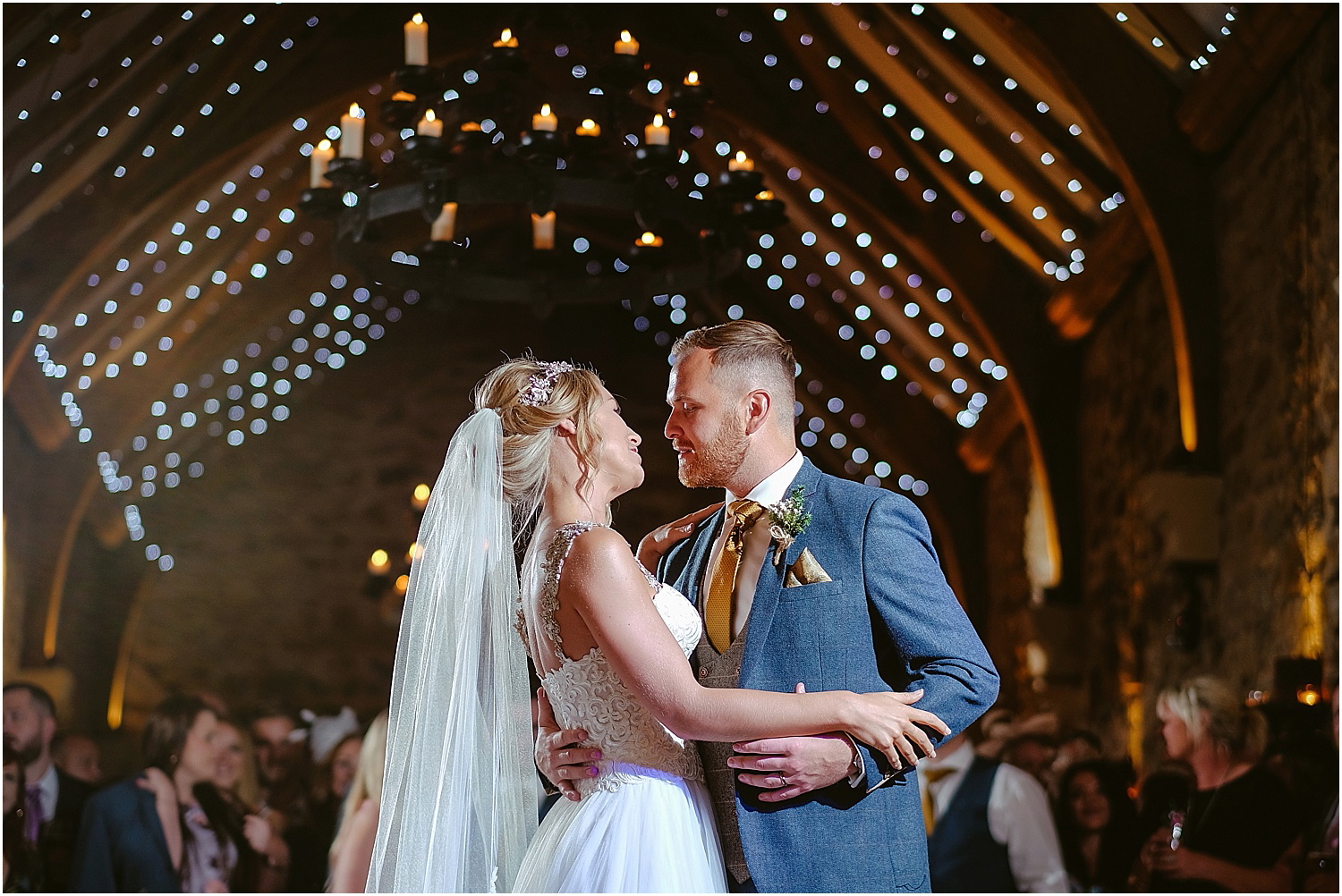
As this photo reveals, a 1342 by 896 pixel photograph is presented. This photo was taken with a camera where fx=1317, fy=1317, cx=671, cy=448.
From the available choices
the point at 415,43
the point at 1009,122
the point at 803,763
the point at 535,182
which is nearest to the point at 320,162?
the point at 415,43

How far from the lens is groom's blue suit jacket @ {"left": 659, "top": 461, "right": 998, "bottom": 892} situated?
6.91ft

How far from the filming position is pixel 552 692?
2.36 m

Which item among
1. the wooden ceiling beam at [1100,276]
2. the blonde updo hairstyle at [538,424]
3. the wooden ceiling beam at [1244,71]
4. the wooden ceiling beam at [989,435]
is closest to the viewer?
the blonde updo hairstyle at [538,424]

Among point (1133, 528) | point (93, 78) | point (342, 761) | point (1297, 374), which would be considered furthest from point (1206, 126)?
point (93, 78)

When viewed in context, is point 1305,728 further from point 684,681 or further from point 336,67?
point 336,67

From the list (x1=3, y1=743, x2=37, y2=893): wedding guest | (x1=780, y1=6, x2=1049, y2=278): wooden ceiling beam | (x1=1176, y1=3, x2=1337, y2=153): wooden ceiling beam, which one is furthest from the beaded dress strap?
(x1=780, y1=6, x2=1049, y2=278): wooden ceiling beam

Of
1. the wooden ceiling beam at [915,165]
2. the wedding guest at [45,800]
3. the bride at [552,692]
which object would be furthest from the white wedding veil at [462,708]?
the wooden ceiling beam at [915,165]

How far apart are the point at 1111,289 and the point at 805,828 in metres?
6.26

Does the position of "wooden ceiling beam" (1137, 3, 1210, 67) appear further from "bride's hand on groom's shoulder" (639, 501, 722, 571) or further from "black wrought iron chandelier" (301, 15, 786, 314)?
"bride's hand on groom's shoulder" (639, 501, 722, 571)

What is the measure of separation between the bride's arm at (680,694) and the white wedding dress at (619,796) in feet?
0.32

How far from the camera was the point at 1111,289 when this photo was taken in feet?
25.3

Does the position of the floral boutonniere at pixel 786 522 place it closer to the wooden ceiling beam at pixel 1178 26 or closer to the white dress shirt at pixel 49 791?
the wooden ceiling beam at pixel 1178 26

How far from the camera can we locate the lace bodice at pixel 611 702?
2.29 meters

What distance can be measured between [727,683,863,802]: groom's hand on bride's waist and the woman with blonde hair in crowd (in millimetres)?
3316
